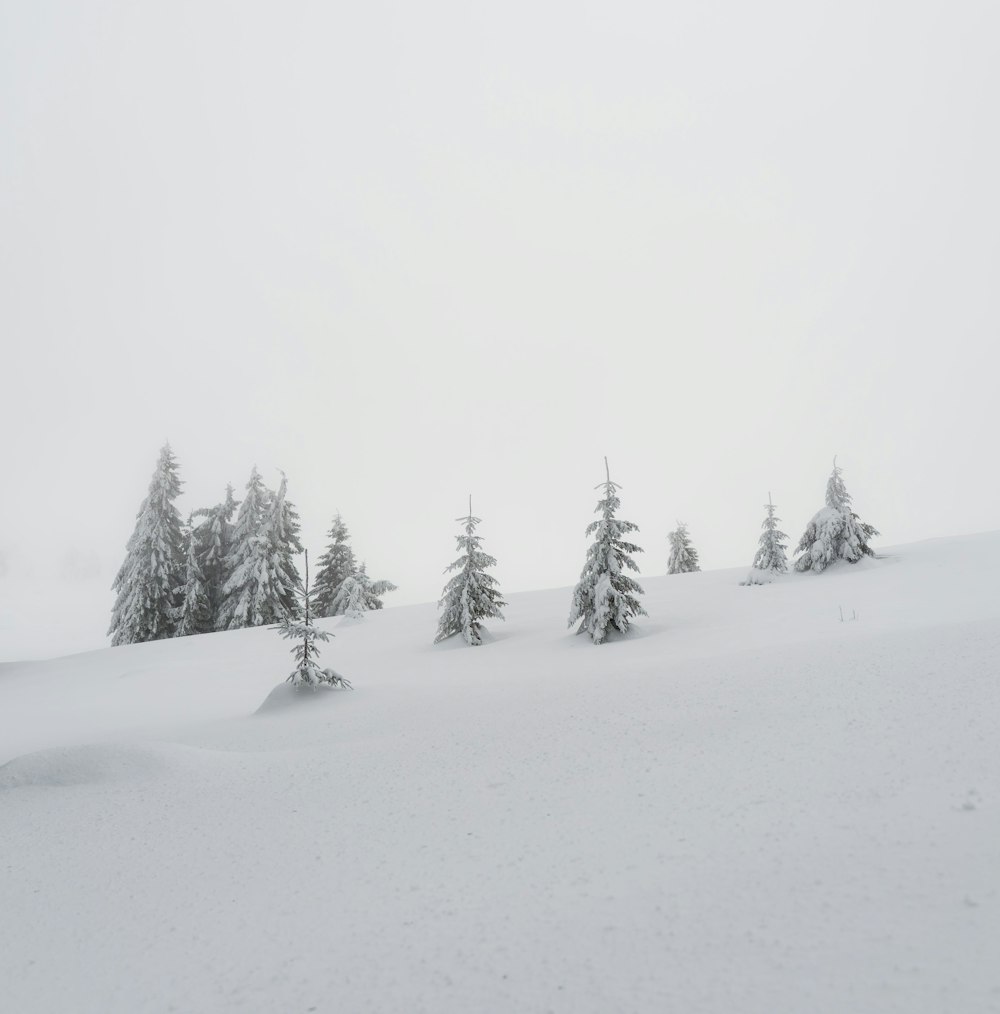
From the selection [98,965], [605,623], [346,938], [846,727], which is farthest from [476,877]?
[605,623]

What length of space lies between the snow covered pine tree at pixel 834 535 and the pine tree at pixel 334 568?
83.1 ft

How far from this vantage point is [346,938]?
4.02 metres

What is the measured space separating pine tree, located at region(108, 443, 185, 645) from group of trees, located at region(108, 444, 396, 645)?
50 mm

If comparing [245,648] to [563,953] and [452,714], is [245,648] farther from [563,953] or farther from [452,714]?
[563,953]

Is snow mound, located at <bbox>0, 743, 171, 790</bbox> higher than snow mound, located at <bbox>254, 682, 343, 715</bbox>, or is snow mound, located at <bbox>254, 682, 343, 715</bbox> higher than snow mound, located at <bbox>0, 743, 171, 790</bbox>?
snow mound, located at <bbox>254, 682, 343, 715</bbox>

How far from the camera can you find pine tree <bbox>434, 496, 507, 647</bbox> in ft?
60.4

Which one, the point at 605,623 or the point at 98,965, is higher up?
the point at 605,623

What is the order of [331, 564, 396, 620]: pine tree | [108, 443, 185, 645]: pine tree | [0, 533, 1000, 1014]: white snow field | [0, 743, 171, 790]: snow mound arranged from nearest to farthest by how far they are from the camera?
[0, 533, 1000, 1014]: white snow field, [0, 743, 171, 790]: snow mound, [108, 443, 185, 645]: pine tree, [331, 564, 396, 620]: pine tree

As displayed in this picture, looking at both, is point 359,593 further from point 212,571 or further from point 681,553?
point 681,553

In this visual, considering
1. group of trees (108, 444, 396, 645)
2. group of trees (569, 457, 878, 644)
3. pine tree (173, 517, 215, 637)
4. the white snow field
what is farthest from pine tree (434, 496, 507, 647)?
pine tree (173, 517, 215, 637)

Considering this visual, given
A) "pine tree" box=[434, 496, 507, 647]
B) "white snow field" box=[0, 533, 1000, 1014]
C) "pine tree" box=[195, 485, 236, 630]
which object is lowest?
"white snow field" box=[0, 533, 1000, 1014]

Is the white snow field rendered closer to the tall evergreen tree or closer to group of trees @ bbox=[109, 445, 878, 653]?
group of trees @ bbox=[109, 445, 878, 653]

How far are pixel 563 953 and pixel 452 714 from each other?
5395mm

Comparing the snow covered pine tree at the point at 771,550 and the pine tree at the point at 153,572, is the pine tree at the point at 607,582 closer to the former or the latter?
the snow covered pine tree at the point at 771,550
